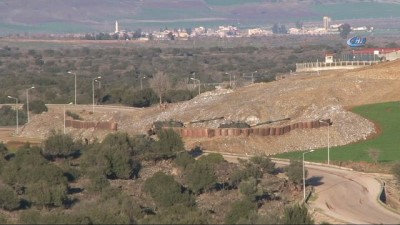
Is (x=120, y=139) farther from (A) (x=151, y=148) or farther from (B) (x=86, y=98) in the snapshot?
(B) (x=86, y=98)

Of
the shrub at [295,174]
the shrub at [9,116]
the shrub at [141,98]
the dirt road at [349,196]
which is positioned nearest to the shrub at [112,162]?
the shrub at [295,174]

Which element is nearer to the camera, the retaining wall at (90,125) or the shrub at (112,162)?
the shrub at (112,162)

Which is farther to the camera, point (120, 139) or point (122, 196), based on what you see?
point (120, 139)

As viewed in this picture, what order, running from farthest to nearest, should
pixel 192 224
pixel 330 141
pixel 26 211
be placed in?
pixel 330 141 < pixel 26 211 < pixel 192 224

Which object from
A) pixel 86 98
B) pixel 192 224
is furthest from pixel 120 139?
pixel 86 98

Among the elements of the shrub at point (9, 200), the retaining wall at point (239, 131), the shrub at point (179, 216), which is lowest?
the shrub at point (9, 200)

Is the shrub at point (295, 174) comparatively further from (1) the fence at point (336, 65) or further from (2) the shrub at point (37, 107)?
(1) the fence at point (336, 65)

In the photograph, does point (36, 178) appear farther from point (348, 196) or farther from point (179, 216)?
point (179, 216)
